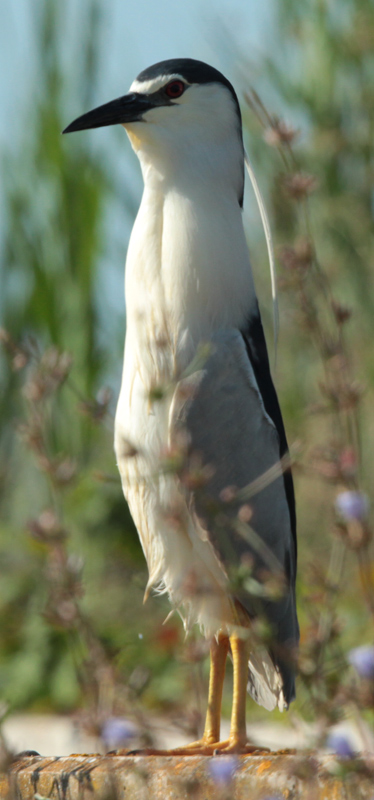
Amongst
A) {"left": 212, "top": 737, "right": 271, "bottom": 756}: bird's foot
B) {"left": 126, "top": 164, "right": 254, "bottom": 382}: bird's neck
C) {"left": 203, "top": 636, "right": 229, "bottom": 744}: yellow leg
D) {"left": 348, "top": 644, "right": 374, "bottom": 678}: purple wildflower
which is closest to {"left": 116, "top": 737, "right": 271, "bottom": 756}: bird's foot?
{"left": 212, "top": 737, "right": 271, "bottom": 756}: bird's foot

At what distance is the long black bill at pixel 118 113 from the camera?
2.62 metres

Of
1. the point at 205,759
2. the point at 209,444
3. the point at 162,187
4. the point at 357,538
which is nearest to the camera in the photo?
the point at 357,538

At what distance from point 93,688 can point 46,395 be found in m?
0.46

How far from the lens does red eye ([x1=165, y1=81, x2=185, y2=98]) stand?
2.64 metres

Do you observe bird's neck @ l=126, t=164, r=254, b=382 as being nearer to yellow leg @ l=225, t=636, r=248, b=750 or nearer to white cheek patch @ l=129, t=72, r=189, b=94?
white cheek patch @ l=129, t=72, r=189, b=94

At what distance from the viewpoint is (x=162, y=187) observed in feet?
8.65

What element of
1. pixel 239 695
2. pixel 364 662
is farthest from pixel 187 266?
pixel 364 662

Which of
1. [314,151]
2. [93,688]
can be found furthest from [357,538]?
[314,151]

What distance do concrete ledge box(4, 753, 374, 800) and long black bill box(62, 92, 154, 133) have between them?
1.74 metres

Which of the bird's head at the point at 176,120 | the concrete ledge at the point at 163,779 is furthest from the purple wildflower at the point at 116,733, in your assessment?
the bird's head at the point at 176,120

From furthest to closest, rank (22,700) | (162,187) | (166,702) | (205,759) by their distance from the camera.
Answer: (22,700), (166,702), (162,187), (205,759)

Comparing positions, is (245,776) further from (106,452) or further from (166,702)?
(106,452)

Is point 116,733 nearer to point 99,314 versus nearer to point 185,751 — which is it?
point 185,751

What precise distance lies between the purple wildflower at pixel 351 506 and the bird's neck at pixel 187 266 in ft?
4.18
